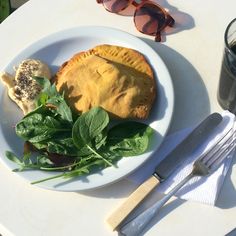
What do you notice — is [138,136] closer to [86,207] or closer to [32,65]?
[86,207]

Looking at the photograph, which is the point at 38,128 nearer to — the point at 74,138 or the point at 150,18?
the point at 74,138

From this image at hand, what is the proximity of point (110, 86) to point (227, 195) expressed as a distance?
0.99 feet

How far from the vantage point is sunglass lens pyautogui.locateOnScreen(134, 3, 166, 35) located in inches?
43.5

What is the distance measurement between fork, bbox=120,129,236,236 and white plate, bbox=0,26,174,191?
0.26 ft

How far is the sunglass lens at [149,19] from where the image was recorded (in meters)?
1.10

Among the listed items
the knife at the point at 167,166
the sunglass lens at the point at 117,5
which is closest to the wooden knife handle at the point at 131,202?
the knife at the point at 167,166

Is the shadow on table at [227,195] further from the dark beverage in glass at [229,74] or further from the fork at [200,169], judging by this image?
the dark beverage in glass at [229,74]

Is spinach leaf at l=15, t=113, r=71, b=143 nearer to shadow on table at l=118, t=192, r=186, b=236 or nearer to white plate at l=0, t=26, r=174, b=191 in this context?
white plate at l=0, t=26, r=174, b=191

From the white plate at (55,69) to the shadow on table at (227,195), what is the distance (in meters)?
0.15

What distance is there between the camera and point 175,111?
0.98 meters

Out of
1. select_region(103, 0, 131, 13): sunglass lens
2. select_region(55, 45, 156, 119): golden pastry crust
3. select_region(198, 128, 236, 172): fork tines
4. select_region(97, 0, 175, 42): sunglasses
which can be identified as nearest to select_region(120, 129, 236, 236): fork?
select_region(198, 128, 236, 172): fork tines

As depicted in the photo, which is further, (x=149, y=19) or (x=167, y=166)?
(x=149, y=19)

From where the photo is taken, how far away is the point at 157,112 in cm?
93

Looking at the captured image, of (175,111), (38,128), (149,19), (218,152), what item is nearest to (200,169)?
(218,152)
